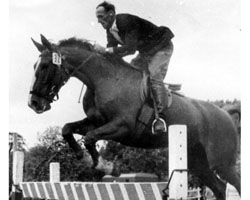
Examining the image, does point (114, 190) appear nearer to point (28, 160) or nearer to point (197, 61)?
point (197, 61)

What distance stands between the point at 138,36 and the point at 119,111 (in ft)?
1.63

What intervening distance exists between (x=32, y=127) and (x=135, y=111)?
33.9 inches

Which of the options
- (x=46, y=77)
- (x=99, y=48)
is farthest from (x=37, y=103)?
(x=99, y=48)

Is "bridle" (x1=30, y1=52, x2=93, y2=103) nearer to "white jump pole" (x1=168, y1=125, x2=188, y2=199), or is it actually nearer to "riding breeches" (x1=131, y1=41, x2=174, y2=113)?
"riding breeches" (x1=131, y1=41, x2=174, y2=113)

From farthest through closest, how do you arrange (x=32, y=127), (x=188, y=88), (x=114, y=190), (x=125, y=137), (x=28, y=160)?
(x=28, y=160) → (x=32, y=127) → (x=188, y=88) → (x=125, y=137) → (x=114, y=190)

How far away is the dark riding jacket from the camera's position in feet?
10.0

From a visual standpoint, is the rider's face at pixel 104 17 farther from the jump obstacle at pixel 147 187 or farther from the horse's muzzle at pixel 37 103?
the jump obstacle at pixel 147 187

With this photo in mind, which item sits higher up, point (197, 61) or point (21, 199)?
point (197, 61)

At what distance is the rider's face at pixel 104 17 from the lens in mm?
3068

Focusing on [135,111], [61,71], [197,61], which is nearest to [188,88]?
[197,61]

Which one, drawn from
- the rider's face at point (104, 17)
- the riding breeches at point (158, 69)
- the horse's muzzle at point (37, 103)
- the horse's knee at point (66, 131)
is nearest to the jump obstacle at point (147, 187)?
the horse's knee at point (66, 131)

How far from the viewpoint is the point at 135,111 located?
9.93 feet

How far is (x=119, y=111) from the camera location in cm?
299

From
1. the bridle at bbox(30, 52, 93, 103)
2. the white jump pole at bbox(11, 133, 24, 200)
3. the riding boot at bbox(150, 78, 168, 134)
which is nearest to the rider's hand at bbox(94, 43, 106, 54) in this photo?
the bridle at bbox(30, 52, 93, 103)
